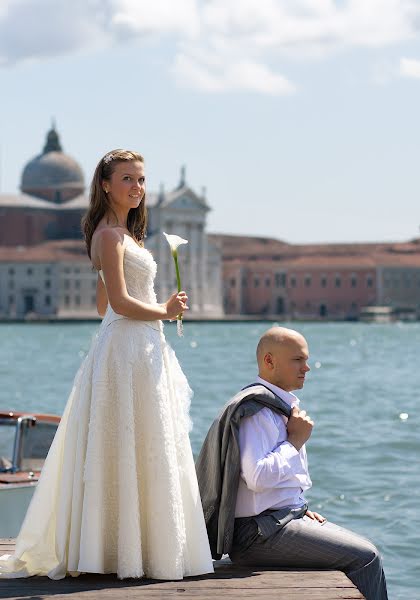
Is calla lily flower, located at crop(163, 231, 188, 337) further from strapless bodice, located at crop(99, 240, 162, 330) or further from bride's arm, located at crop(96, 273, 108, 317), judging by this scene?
bride's arm, located at crop(96, 273, 108, 317)

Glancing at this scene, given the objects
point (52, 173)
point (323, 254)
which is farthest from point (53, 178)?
point (323, 254)

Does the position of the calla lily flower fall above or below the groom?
above

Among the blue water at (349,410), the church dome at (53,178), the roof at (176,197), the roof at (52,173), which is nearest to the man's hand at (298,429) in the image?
the blue water at (349,410)

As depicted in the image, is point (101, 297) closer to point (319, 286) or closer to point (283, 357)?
point (283, 357)

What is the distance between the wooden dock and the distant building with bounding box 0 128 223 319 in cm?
6184

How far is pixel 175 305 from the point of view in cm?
293

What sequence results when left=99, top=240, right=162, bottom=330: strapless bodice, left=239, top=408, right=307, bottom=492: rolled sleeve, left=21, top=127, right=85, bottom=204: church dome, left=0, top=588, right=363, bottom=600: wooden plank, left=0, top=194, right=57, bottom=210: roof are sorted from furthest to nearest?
left=21, top=127, right=85, bottom=204: church dome → left=0, top=194, right=57, bottom=210: roof → left=99, top=240, right=162, bottom=330: strapless bodice → left=239, top=408, right=307, bottom=492: rolled sleeve → left=0, top=588, right=363, bottom=600: wooden plank

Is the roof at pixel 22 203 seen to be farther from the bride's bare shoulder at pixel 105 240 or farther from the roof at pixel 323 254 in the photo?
the bride's bare shoulder at pixel 105 240

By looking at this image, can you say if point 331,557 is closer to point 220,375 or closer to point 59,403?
point 59,403

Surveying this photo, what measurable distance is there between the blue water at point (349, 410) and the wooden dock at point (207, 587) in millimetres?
2661

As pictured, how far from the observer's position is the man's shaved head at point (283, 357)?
114 inches

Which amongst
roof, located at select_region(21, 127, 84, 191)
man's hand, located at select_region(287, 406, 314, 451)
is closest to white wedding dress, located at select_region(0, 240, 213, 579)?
man's hand, located at select_region(287, 406, 314, 451)

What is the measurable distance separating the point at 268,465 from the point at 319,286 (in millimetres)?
73267

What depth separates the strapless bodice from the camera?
2961mm
